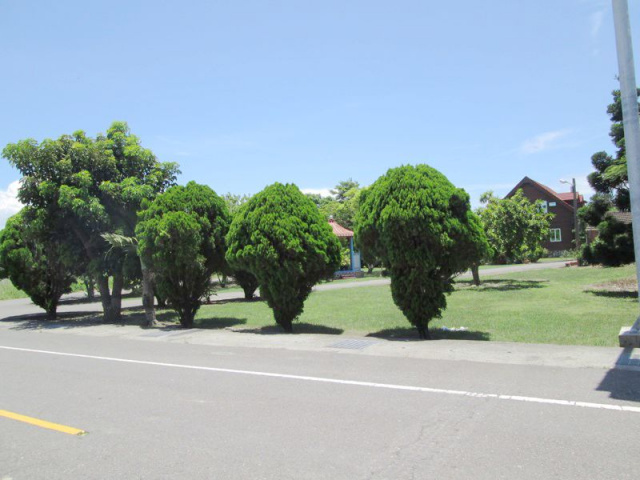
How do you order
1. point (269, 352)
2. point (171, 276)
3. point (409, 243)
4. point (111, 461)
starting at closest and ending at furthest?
point (111, 461), point (269, 352), point (409, 243), point (171, 276)

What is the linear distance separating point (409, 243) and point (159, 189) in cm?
1116

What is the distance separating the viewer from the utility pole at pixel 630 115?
25.4 feet

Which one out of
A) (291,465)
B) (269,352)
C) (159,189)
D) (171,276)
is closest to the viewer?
(291,465)

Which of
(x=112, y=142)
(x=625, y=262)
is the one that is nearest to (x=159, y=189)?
(x=112, y=142)

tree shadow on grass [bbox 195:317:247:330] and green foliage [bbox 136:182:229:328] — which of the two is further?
tree shadow on grass [bbox 195:317:247:330]

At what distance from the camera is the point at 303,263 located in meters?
12.7

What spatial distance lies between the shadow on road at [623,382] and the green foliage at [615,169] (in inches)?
488

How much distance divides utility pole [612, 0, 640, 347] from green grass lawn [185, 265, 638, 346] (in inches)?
107

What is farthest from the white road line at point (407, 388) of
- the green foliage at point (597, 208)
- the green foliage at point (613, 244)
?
the green foliage at point (597, 208)

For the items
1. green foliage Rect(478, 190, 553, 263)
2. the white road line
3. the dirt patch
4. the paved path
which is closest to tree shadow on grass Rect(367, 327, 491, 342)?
the paved path

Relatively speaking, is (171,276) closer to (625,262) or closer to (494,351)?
(494,351)

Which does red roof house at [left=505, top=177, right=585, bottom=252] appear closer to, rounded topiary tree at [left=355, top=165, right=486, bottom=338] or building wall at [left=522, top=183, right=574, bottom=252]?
building wall at [left=522, top=183, right=574, bottom=252]

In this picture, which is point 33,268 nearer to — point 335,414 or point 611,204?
point 335,414

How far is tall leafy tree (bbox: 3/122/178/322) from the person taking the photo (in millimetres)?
17219
